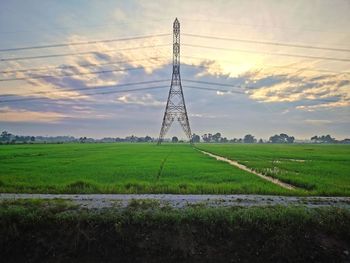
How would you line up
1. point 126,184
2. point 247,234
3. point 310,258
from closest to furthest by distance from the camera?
point 310,258 < point 247,234 < point 126,184

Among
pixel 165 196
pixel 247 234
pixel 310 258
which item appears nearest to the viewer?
pixel 310 258

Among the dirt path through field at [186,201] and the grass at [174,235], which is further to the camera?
the dirt path through field at [186,201]

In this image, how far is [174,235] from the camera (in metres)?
9.17

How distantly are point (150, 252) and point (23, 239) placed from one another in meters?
4.30

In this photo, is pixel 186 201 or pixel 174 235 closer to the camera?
pixel 174 235

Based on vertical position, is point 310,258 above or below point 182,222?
below

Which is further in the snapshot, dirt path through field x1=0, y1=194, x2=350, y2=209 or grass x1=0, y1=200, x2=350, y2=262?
dirt path through field x1=0, y1=194, x2=350, y2=209

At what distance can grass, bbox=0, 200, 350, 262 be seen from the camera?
866 cm

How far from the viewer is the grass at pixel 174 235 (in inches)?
341

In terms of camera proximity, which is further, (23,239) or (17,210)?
(17,210)

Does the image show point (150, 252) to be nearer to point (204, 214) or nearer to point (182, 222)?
point (182, 222)

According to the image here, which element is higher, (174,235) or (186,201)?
(186,201)

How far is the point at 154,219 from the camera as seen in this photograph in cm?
948

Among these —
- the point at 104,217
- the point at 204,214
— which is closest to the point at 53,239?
the point at 104,217
